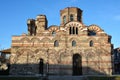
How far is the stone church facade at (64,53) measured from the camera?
44406 mm

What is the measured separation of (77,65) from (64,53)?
3.28 meters

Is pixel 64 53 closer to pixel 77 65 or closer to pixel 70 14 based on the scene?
pixel 77 65

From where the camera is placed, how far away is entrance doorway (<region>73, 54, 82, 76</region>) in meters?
44.9

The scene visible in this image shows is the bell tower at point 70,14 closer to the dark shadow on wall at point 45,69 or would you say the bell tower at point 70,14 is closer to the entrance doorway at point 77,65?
the entrance doorway at point 77,65

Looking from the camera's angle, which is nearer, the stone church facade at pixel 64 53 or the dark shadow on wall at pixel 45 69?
the dark shadow on wall at pixel 45 69

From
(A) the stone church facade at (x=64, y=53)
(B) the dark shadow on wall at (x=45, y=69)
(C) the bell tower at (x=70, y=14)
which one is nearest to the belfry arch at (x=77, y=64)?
(A) the stone church facade at (x=64, y=53)

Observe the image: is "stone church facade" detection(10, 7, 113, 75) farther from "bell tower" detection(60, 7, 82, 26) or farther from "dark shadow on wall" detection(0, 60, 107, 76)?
"bell tower" detection(60, 7, 82, 26)

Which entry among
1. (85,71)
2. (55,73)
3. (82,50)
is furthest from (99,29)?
(55,73)

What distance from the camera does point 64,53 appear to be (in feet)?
148

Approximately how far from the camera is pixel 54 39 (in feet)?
150

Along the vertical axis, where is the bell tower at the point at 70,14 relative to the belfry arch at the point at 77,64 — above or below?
above

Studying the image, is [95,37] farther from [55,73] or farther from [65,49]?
[55,73]

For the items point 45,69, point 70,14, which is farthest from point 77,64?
point 70,14

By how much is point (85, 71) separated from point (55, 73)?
5.47 m
